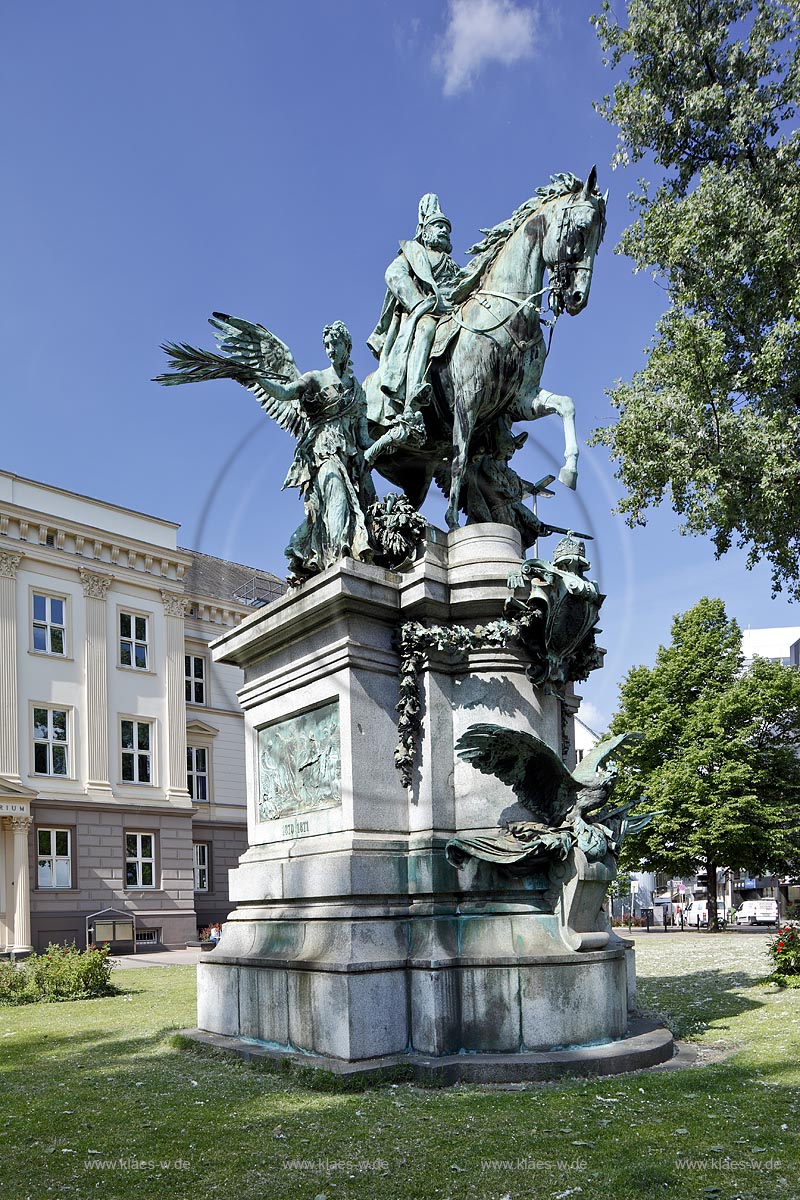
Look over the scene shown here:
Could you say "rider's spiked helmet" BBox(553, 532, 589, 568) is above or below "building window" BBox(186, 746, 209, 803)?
above

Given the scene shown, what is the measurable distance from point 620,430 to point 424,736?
1304 centimetres

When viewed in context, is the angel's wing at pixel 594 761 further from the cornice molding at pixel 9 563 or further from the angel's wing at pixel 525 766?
the cornice molding at pixel 9 563

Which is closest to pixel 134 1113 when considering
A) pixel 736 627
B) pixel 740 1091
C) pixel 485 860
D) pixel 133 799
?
pixel 485 860

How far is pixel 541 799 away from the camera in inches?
384

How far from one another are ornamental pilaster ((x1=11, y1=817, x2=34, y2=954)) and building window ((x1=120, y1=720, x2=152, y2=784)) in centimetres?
522

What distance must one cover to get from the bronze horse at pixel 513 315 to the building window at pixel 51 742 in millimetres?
26445

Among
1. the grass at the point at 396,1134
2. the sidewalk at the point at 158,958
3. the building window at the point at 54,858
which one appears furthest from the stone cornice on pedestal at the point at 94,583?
the grass at the point at 396,1134

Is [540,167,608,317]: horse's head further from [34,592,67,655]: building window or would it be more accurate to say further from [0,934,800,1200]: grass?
[34,592,67,655]: building window

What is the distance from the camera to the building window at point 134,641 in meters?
37.8

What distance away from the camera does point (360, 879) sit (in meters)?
9.21

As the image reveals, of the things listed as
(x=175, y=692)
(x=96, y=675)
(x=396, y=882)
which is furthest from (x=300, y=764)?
(x=175, y=692)

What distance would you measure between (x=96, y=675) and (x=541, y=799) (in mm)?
28897

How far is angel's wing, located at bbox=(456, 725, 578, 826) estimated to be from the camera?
920cm

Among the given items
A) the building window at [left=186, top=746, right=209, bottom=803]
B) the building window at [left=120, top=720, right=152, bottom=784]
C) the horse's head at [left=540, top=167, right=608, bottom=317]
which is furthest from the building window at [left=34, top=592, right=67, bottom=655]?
the horse's head at [left=540, top=167, right=608, bottom=317]
